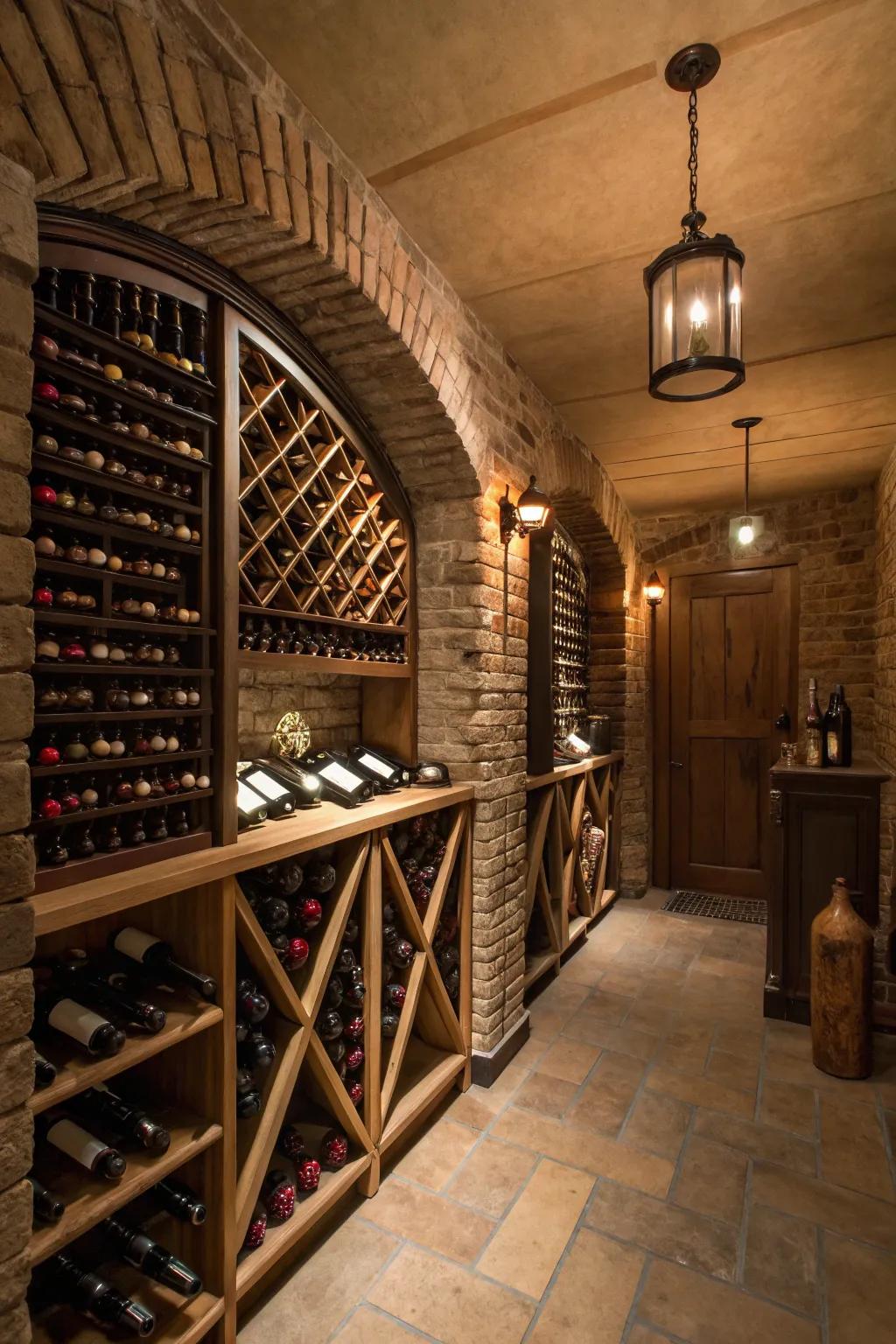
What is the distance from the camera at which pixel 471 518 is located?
8.52ft

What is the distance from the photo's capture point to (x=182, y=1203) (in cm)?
145

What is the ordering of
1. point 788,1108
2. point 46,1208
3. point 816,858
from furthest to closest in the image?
point 816,858 < point 788,1108 < point 46,1208

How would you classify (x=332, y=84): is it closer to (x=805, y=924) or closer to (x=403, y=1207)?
(x=403, y=1207)

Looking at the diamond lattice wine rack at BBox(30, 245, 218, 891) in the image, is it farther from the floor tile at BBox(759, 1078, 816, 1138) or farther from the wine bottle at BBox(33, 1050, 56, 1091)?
the floor tile at BBox(759, 1078, 816, 1138)

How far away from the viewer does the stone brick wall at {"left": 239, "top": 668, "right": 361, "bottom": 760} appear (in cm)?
225

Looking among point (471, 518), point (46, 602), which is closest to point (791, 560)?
point (471, 518)

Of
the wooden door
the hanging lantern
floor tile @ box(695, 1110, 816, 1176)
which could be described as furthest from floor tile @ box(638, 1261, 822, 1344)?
the wooden door

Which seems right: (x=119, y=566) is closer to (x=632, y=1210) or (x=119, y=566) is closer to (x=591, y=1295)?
(x=591, y=1295)

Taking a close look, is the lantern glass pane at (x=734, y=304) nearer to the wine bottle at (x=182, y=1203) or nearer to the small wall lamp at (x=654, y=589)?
the wine bottle at (x=182, y=1203)

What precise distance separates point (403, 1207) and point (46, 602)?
6.34ft

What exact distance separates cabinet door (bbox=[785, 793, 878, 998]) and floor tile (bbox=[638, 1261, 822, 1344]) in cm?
172

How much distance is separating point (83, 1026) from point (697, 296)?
6.55ft

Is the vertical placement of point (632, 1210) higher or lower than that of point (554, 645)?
lower

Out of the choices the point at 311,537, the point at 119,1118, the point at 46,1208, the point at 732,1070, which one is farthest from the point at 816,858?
the point at 46,1208
